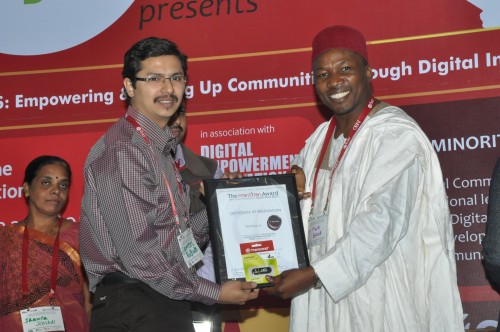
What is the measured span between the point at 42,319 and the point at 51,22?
222 cm

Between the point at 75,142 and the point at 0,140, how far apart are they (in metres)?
0.58

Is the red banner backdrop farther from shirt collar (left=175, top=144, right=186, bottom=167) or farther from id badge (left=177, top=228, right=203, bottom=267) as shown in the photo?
id badge (left=177, top=228, right=203, bottom=267)

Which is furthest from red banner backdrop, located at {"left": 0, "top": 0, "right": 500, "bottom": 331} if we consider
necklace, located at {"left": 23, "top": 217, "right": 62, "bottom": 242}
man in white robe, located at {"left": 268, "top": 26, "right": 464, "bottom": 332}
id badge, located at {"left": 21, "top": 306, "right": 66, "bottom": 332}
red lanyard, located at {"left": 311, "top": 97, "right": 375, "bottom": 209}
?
man in white robe, located at {"left": 268, "top": 26, "right": 464, "bottom": 332}

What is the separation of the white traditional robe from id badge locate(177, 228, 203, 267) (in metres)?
0.58

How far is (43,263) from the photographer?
5281mm

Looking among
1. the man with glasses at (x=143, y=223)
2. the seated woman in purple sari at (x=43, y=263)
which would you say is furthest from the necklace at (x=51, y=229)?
the man with glasses at (x=143, y=223)

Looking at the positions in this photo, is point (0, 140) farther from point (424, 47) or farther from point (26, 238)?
point (424, 47)

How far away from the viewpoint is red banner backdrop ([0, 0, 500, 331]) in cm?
509

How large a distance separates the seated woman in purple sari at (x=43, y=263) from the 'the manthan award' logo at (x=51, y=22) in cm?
93

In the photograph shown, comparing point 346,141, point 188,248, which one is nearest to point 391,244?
point 346,141

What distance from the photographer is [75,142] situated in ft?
19.1

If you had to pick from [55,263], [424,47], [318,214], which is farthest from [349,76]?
[55,263]

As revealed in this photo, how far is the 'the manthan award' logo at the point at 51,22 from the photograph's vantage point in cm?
588

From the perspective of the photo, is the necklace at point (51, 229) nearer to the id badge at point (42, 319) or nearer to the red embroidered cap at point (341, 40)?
the id badge at point (42, 319)
